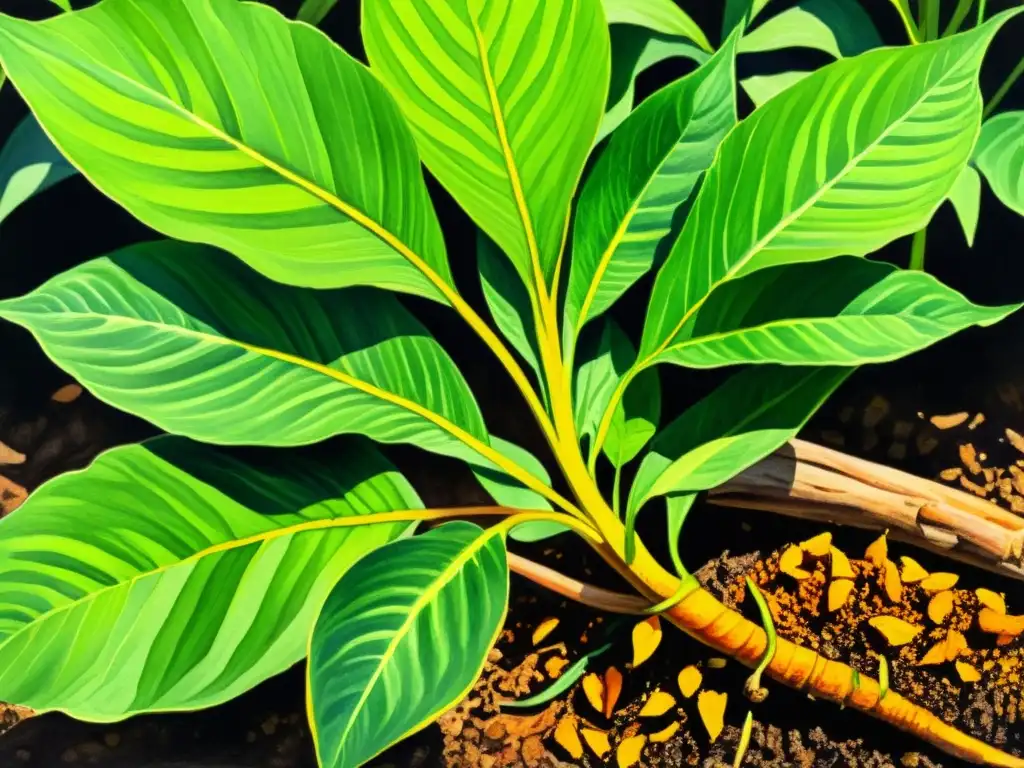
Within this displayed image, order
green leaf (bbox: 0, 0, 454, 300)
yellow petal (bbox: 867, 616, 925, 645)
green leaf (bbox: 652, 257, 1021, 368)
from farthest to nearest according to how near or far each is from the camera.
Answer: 1. yellow petal (bbox: 867, 616, 925, 645)
2. green leaf (bbox: 652, 257, 1021, 368)
3. green leaf (bbox: 0, 0, 454, 300)

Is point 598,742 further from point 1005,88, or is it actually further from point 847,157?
point 1005,88

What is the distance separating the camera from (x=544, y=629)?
73 centimetres

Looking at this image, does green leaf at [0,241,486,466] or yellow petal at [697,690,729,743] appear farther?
yellow petal at [697,690,729,743]

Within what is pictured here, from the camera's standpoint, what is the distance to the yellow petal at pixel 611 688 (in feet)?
2.31

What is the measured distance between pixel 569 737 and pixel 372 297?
421 millimetres

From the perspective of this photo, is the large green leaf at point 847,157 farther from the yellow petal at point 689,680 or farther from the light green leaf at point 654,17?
the yellow petal at point 689,680

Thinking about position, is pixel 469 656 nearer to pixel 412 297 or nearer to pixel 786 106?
pixel 412 297

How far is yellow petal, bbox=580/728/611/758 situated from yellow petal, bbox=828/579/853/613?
0.23m

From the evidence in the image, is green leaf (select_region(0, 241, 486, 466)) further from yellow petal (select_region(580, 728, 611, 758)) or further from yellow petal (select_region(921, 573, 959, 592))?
yellow petal (select_region(921, 573, 959, 592))

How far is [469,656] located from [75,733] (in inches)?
17.5

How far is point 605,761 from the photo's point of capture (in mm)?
703

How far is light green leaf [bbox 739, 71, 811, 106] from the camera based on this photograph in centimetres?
67

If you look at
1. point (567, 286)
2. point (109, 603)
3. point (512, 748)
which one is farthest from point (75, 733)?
point (567, 286)

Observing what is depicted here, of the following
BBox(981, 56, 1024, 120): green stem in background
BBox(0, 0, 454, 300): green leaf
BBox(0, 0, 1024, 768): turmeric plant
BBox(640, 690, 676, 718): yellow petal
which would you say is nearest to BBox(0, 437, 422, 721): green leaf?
BBox(0, 0, 1024, 768): turmeric plant
